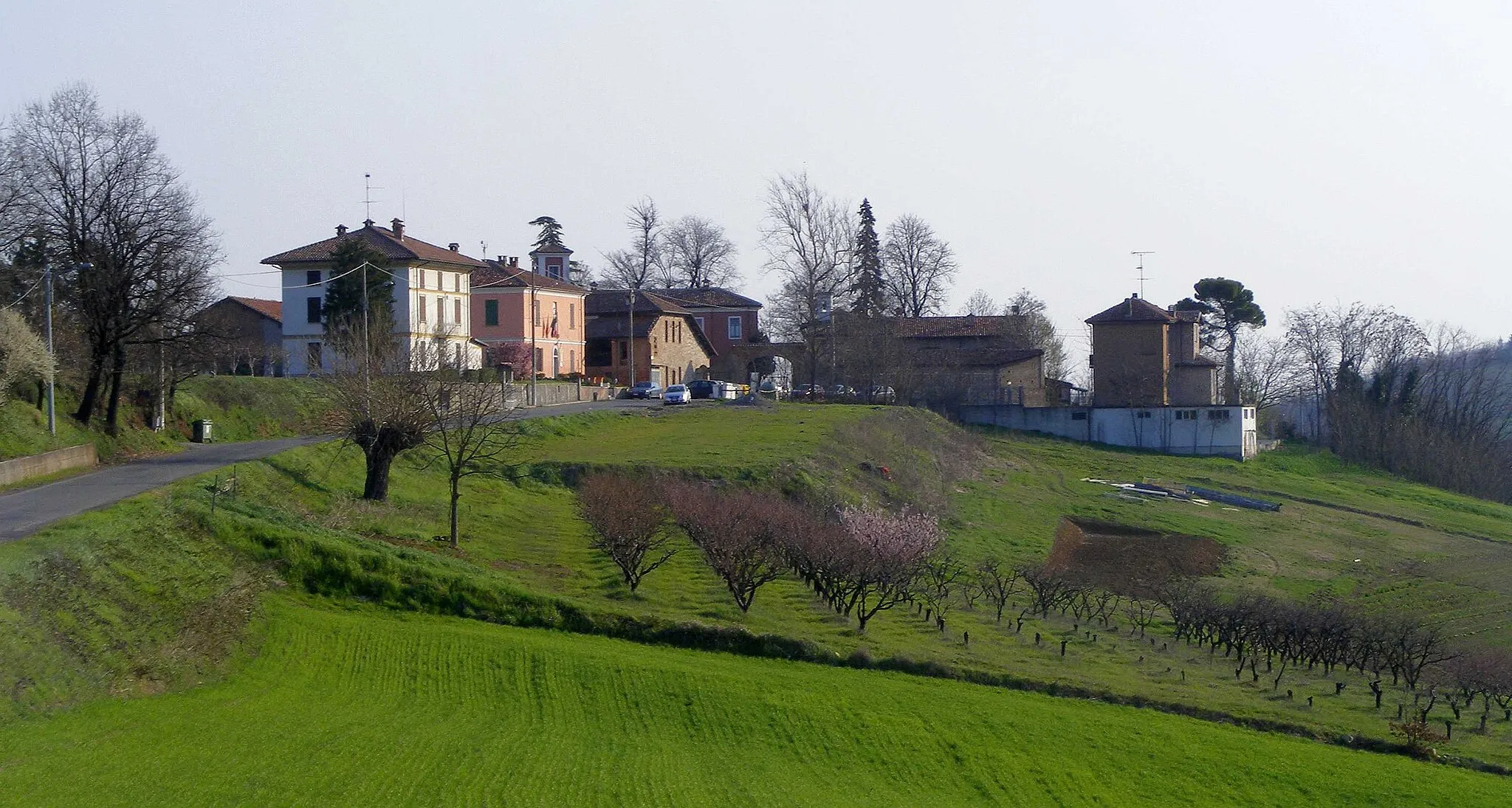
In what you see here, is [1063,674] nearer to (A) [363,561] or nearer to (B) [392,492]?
(A) [363,561]

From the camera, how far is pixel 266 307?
2857 inches

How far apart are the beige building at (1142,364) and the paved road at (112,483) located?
4758cm

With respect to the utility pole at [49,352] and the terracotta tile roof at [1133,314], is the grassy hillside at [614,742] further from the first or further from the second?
the terracotta tile roof at [1133,314]

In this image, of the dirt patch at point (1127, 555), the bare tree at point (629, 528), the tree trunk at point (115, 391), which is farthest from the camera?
the dirt patch at point (1127, 555)

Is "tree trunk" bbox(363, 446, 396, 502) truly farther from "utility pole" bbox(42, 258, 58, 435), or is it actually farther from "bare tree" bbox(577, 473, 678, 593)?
"utility pole" bbox(42, 258, 58, 435)

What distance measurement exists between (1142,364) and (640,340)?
2984 cm

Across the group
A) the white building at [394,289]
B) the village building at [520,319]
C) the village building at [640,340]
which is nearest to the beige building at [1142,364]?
the village building at [640,340]

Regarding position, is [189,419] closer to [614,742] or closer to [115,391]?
[115,391]

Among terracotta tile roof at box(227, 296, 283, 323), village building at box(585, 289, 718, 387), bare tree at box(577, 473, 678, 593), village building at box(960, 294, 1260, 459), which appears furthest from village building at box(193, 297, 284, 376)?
village building at box(960, 294, 1260, 459)

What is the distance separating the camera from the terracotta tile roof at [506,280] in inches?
2817

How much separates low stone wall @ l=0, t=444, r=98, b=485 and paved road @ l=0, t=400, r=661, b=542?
64 centimetres

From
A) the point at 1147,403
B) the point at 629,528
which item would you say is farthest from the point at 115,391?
the point at 1147,403

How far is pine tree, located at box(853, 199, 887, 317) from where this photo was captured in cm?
8569

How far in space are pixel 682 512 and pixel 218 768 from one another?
55.3 ft
